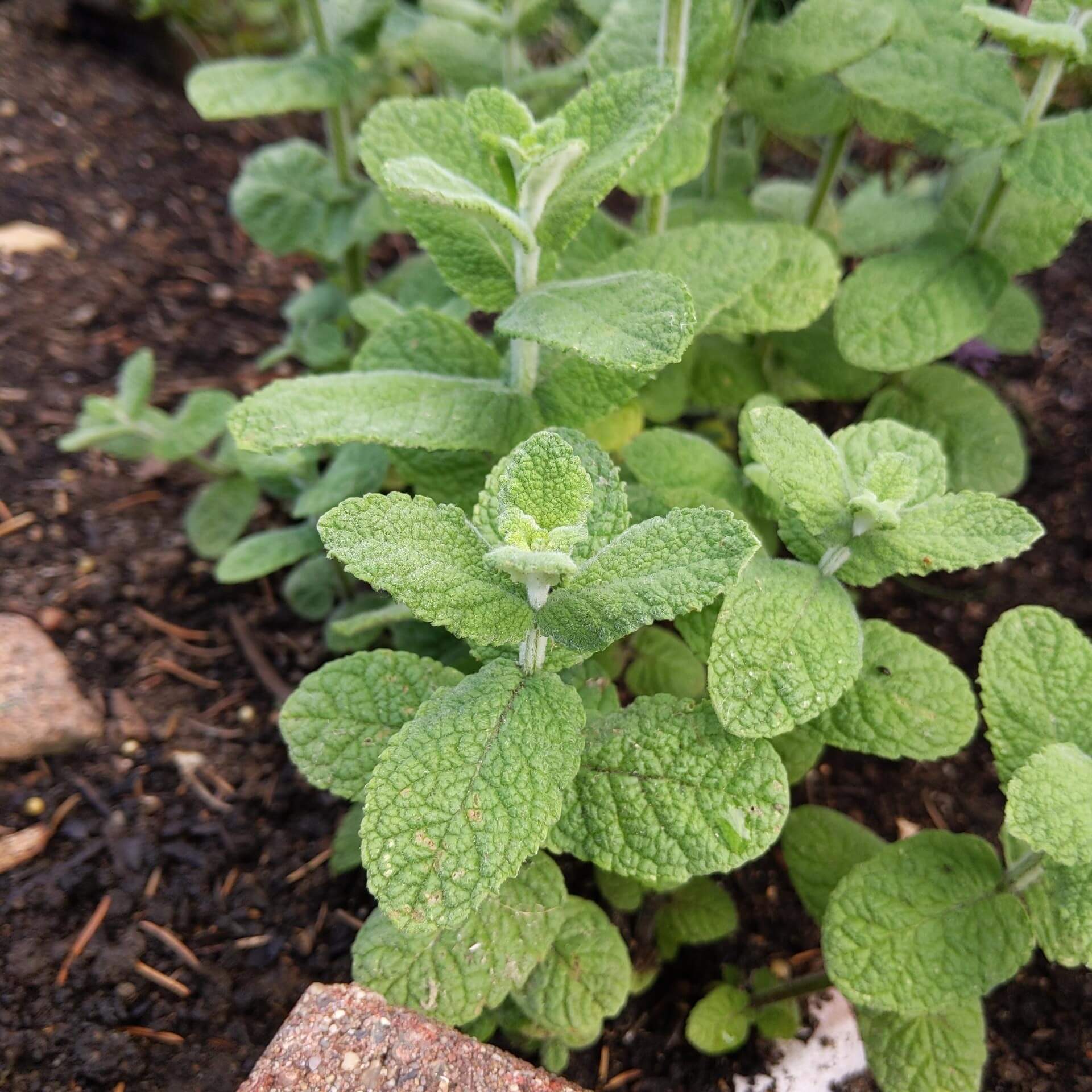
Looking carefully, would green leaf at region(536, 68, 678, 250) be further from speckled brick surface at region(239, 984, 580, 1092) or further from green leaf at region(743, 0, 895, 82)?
speckled brick surface at region(239, 984, 580, 1092)

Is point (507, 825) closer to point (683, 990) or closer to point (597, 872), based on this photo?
point (597, 872)

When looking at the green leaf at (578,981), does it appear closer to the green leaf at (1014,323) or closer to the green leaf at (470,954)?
the green leaf at (470,954)

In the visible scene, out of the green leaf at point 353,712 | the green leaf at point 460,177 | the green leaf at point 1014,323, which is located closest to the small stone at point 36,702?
the green leaf at point 353,712

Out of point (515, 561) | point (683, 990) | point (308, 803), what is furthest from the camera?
point (308, 803)

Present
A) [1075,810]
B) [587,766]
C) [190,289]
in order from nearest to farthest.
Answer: [1075,810], [587,766], [190,289]

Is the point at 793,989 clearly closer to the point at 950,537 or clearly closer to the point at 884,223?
the point at 950,537

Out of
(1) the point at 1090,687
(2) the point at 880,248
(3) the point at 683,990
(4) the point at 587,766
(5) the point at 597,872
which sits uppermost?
(2) the point at 880,248

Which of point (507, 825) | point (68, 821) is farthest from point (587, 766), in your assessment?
point (68, 821)

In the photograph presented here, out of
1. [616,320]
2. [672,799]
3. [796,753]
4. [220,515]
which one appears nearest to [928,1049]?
[796,753]

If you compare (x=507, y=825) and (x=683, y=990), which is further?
(x=683, y=990)
